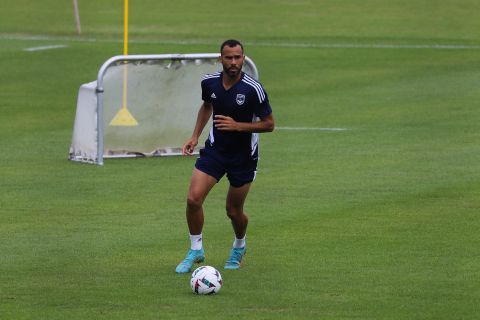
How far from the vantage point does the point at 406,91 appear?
2195cm

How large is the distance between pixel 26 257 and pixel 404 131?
10.3m

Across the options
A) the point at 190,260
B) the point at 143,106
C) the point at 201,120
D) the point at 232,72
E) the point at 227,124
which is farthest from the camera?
the point at 143,106

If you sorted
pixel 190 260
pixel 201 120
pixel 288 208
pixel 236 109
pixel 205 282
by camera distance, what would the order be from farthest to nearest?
pixel 288 208 → pixel 201 120 → pixel 190 260 → pixel 236 109 → pixel 205 282

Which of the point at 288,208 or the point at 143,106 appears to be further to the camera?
the point at 143,106

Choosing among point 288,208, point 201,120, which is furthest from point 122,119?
point 201,120

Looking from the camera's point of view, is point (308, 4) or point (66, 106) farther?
point (308, 4)

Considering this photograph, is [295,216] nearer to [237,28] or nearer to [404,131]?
[404,131]

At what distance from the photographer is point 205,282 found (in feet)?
23.2

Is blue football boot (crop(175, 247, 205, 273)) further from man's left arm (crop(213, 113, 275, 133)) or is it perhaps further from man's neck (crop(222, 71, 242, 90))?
man's neck (crop(222, 71, 242, 90))

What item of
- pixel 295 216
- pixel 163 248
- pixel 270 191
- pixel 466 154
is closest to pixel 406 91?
pixel 466 154

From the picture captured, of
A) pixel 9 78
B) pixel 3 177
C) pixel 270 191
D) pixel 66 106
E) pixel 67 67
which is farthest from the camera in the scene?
pixel 67 67

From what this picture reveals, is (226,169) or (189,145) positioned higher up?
(189,145)

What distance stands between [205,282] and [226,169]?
4.30 ft

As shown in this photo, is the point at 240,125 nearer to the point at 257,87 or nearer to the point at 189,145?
the point at 257,87
